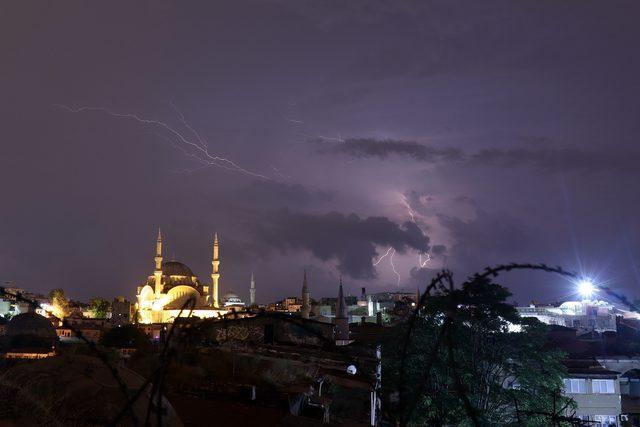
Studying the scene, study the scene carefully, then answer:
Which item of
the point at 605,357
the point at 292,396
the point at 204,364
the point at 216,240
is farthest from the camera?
the point at 216,240

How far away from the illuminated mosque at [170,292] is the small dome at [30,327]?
46.1 meters

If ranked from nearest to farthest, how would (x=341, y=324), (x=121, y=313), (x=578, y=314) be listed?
(x=341, y=324), (x=578, y=314), (x=121, y=313)

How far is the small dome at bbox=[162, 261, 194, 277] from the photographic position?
100 meters

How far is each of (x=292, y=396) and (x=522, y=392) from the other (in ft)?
43.0

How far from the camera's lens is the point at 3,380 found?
8117 mm

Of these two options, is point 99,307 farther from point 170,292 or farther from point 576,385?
point 576,385

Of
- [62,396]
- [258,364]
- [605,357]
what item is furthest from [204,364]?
[605,357]

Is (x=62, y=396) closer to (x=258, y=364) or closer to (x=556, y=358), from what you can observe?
(x=258, y=364)

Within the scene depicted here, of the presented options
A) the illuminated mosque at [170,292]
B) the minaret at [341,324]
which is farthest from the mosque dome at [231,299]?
the minaret at [341,324]

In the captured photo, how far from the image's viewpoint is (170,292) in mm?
92750

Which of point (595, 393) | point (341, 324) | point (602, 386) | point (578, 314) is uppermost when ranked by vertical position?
point (578, 314)

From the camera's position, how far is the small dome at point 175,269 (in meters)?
100

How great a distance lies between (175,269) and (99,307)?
91.4ft

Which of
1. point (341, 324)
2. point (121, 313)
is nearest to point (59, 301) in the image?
point (121, 313)
